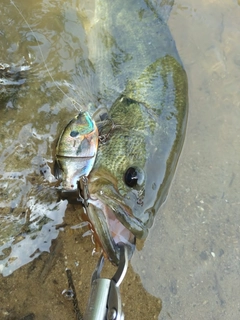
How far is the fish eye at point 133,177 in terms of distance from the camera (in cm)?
273

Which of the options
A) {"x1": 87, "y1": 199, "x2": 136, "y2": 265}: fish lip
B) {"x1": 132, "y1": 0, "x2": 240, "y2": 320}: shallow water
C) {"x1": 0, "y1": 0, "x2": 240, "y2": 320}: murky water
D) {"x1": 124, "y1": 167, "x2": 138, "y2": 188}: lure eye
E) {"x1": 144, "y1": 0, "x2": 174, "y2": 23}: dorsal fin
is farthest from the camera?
{"x1": 144, "y1": 0, "x2": 174, "y2": 23}: dorsal fin

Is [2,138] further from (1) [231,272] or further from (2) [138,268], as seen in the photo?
(1) [231,272]

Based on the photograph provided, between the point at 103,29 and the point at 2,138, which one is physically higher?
the point at 103,29

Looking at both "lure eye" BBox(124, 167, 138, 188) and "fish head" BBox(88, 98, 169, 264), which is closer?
"fish head" BBox(88, 98, 169, 264)

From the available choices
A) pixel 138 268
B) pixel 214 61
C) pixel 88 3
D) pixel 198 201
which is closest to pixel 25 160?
pixel 138 268

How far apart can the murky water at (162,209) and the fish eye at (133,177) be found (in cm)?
53

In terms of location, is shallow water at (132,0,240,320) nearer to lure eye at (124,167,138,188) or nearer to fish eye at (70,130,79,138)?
lure eye at (124,167,138,188)

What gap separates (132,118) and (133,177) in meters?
0.58

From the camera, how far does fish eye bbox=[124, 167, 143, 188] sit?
2728mm

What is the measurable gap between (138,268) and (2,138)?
4.83 feet

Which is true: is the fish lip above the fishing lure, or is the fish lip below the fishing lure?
below

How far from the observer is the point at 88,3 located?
3756 millimetres

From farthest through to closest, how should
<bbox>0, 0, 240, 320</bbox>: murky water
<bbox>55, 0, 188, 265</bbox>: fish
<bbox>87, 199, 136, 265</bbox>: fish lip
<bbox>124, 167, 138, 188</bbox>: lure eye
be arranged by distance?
1. <bbox>0, 0, 240, 320</bbox>: murky water
2. <bbox>124, 167, 138, 188</bbox>: lure eye
3. <bbox>55, 0, 188, 265</bbox>: fish
4. <bbox>87, 199, 136, 265</bbox>: fish lip

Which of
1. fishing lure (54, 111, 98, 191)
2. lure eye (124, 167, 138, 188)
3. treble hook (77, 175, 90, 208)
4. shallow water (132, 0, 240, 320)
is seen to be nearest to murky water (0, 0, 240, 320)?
shallow water (132, 0, 240, 320)
